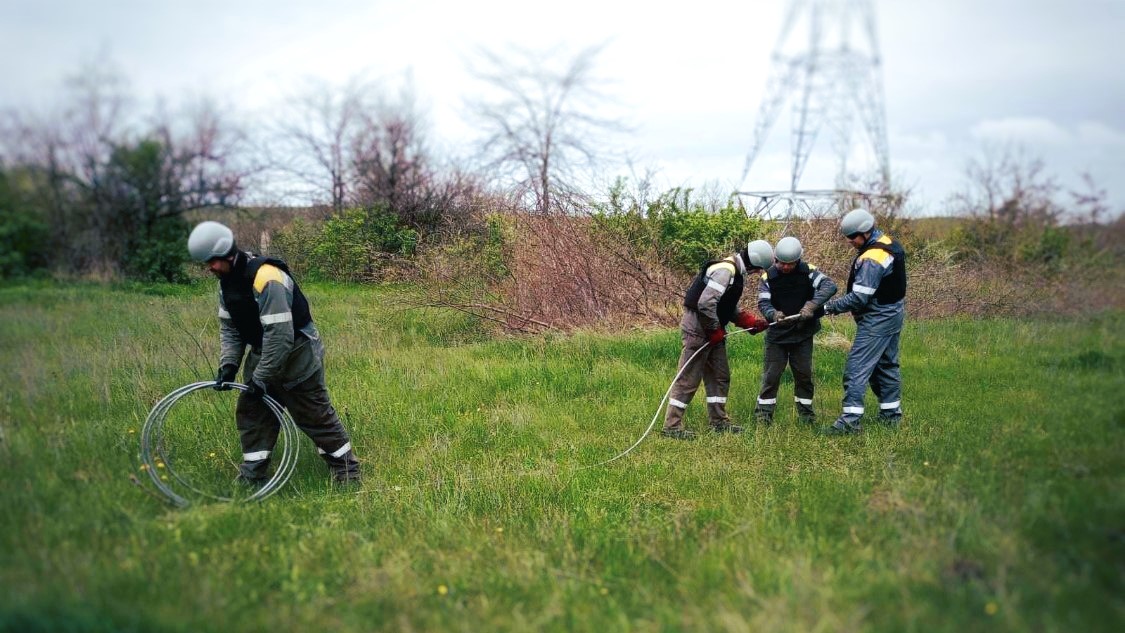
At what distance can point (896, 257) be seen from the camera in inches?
238

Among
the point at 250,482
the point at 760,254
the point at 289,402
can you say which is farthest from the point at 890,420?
the point at 250,482

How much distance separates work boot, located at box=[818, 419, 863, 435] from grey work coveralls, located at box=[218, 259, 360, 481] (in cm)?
384

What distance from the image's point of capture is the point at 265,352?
185 inches

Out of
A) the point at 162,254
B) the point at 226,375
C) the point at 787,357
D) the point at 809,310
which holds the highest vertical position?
the point at 162,254

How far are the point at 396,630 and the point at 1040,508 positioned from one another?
2959 mm

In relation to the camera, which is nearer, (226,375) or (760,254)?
(226,375)

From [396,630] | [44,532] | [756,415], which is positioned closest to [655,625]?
[396,630]

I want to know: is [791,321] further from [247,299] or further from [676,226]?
[676,226]

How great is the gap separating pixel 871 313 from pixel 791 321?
A: 0.66 metres

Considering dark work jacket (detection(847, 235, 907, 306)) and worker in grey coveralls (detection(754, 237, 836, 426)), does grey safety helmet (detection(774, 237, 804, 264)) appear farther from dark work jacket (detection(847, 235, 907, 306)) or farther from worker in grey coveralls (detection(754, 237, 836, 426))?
dark work jacket (detection(847, 235, 907, 306))

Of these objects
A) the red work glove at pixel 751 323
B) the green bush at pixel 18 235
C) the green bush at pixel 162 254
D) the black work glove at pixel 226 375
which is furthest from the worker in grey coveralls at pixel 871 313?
the green bush at pixel 162 254

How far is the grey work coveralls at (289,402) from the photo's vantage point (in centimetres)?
496

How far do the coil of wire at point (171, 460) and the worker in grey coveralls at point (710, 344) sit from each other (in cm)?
309

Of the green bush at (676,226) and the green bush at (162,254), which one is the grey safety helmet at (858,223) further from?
the green bush at (162,254)
